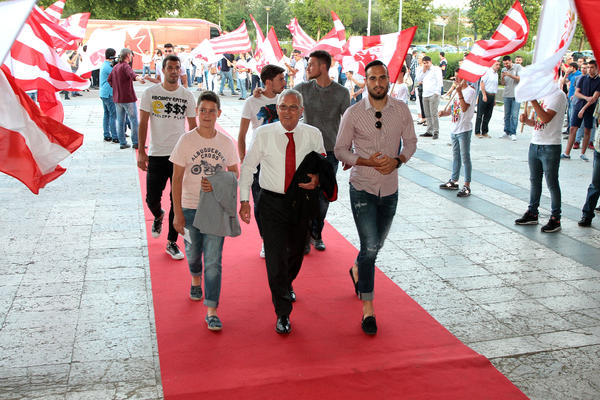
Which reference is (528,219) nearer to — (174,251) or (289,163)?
(289,163)

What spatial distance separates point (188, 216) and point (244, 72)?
70.7 feet

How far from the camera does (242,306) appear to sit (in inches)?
212

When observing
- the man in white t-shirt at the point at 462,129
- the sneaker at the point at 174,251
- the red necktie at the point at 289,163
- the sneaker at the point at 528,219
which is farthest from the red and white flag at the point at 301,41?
the red necktie at the point at 289,163

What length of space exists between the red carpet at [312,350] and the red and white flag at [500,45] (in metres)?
3.98

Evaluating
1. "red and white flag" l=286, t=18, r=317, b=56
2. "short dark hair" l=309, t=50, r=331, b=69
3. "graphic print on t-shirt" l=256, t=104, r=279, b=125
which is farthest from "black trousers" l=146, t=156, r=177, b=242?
"red and white flag" l=286, t=18, r=317, b=56

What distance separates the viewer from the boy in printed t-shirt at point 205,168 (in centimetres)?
479

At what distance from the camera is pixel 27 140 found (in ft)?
13.5

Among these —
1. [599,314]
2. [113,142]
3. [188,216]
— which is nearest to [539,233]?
[599,314]

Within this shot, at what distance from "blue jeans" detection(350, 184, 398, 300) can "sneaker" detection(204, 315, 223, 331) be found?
1.19 m

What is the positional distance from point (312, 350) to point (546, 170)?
4.51 m

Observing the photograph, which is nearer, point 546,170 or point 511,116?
point 546,170

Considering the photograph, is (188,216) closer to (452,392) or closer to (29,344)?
(29,344)

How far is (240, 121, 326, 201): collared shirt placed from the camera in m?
4.75

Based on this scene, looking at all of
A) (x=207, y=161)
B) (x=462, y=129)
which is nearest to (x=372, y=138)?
(x=207, y=161)
